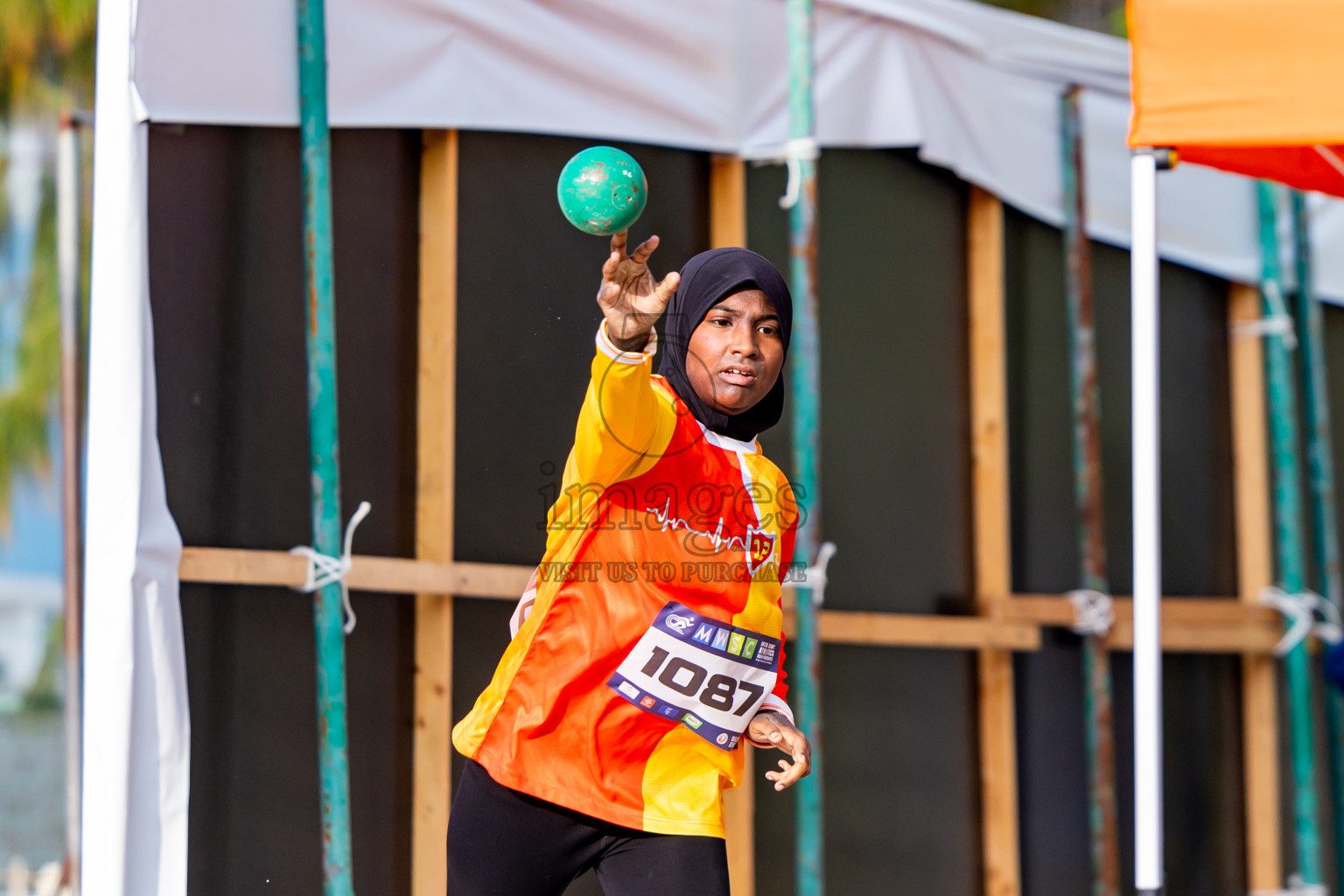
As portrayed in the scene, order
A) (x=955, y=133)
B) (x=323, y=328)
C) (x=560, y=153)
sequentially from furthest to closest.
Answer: (x=955, y=133) < (x=560, y=153) < (x=323, y=328)

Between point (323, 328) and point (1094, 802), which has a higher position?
point (323, 328)

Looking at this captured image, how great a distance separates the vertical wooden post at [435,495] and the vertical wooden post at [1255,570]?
307 cm

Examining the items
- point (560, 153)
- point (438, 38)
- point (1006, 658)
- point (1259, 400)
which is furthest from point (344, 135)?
point (1259, 400)

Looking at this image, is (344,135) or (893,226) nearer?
(344,135)

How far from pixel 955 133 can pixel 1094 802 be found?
2169mm

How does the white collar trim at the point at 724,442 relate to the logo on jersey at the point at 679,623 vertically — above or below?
above

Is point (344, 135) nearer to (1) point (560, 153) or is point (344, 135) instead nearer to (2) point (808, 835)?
(1) point (560, 153)

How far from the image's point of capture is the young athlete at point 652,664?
212cm

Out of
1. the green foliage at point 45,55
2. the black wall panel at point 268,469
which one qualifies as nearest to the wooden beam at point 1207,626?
the black wall panel at point 268,469

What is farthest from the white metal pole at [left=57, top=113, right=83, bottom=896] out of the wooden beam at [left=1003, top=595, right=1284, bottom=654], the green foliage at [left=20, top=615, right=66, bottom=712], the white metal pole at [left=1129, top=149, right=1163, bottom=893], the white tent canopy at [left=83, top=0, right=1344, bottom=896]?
the green foliage at [left=20, top=615, right=66, bottom=712]

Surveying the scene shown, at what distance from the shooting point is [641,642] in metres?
2.12

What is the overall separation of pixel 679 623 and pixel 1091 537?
8.55ft

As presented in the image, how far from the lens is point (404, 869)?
132 inches

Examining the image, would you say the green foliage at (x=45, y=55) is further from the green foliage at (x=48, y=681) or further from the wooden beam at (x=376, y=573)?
the wooden beam at (x=376, y=573)
